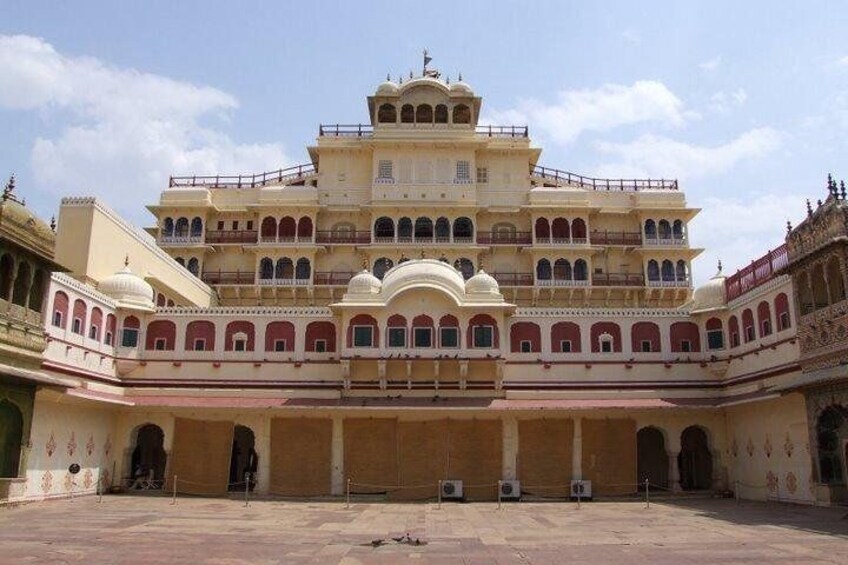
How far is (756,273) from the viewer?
1201 inches

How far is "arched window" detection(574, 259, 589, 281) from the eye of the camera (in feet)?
152

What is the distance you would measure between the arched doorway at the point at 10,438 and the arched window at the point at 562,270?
3083 cm

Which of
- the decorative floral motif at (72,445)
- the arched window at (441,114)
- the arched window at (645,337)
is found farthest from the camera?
the arched window at (441,114)

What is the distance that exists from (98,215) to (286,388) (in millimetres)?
11179

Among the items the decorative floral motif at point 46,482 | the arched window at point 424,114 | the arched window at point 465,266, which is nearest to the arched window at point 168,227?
the arched window at point 424,114

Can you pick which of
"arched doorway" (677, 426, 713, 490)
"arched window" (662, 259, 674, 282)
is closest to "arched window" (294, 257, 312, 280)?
"arched window" (662, 259, 674, 282)

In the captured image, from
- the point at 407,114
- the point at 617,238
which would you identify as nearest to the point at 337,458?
the point at 617,238

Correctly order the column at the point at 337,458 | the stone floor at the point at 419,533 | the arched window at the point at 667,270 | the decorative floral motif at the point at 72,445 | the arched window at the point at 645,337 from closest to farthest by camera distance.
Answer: the stone floor at the point at 419,533, the decorative floral motif at the point at 72,445, the column at the point at 337,458, the arched window at the point at 645,337, the arched window at the point at 667,270

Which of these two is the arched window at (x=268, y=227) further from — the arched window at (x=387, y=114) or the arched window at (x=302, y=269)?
the arched window at (x=387, y=114)

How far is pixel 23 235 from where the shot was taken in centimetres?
2567

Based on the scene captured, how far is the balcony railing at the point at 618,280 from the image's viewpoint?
46.3 meters

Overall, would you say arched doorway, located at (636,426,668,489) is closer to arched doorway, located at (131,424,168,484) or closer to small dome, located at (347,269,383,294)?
small dome, located at (347,269,383,294)

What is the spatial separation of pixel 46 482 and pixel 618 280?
109 feet

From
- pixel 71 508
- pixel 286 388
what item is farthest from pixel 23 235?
pixel 286 388
